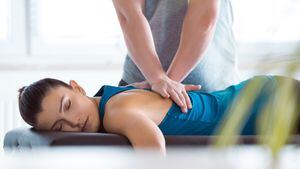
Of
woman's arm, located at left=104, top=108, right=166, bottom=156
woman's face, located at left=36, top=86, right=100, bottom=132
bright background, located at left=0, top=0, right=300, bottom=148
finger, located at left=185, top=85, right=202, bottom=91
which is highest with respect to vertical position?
finger, located at left=185, top=85, right=202, bottom=91

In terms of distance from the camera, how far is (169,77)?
6.04ft

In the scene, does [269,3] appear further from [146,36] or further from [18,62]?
[146,36]

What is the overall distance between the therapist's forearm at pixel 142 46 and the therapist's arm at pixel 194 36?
0.19ft

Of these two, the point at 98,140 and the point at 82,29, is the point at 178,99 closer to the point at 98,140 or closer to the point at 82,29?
the point at 98,140

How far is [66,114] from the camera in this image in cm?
172

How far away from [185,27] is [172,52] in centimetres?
15

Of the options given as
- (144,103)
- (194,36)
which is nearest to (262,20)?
(194,36)

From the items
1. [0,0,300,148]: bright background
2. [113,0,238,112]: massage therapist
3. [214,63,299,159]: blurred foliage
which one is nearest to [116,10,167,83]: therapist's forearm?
[113,0,238,112]: massage therapist

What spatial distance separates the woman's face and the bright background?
1.73m

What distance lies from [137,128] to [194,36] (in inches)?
19.5

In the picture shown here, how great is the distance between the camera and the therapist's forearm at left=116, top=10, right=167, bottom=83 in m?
1.81

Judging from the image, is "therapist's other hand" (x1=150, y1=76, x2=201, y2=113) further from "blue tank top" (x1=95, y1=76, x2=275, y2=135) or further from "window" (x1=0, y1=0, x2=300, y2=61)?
"window" (x1=0, y1=0, x2=300, y2=61)

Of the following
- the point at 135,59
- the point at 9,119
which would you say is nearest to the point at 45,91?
the point at 135,59

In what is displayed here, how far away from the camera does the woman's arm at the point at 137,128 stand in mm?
1432
